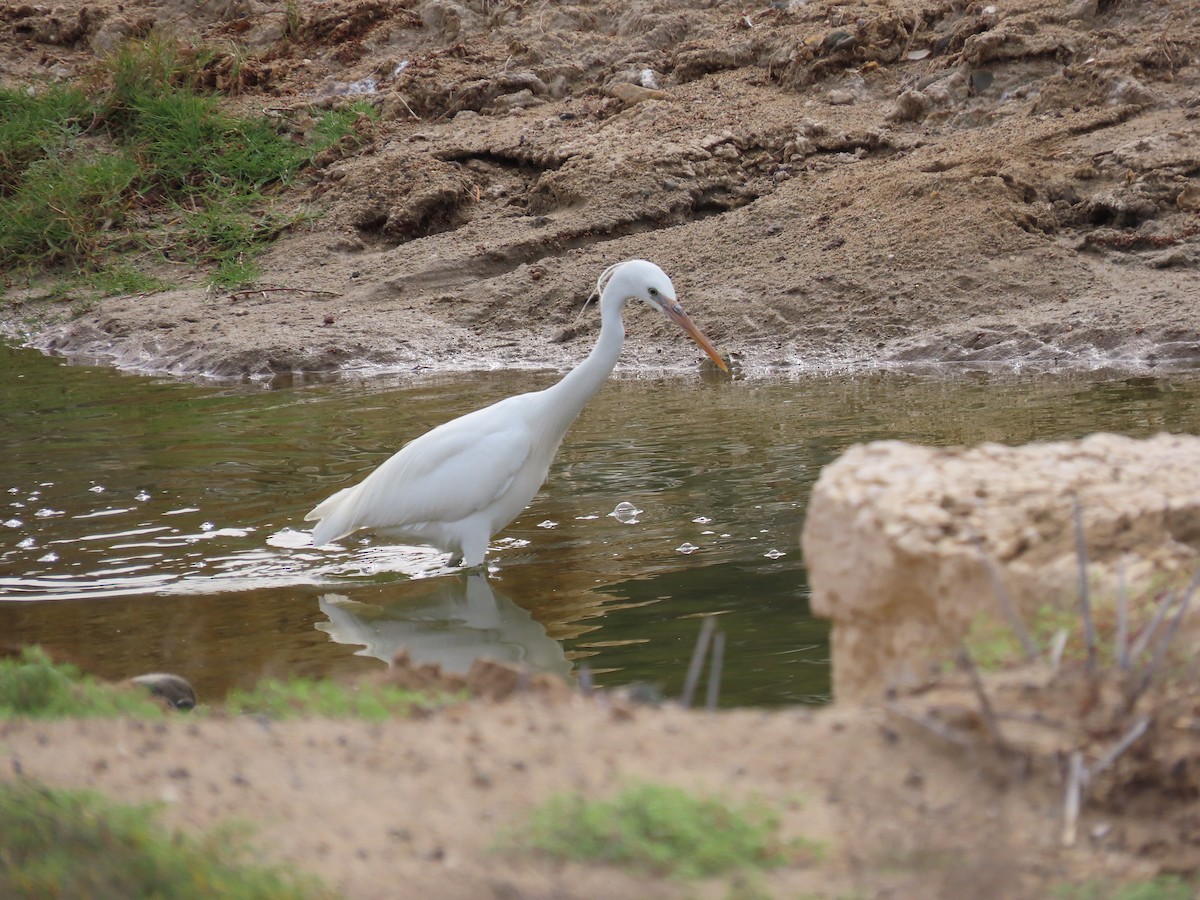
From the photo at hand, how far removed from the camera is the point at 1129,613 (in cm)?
306

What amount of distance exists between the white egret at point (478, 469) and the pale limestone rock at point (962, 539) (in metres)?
3.03

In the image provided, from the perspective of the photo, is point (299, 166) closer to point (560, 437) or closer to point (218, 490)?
point (218, 490)

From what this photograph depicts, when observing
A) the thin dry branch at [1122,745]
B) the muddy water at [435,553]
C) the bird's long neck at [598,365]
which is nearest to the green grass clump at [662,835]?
the thin dry branch at [1122,745]

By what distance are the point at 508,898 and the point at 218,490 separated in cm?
569

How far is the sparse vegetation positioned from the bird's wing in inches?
283

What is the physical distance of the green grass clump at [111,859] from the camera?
233 cm

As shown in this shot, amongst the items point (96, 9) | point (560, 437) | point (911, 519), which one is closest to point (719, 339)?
point (560, 437)

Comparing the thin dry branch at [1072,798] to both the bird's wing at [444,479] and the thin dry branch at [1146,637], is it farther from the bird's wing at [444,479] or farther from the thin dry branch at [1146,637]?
the bird's wing at [444,479]

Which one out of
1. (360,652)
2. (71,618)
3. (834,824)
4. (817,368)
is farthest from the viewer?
(817,368)

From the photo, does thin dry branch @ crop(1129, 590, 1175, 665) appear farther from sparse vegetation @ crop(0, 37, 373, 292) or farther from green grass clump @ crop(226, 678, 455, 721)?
sparse vegetation @ crop(0, 37, 373, 292)

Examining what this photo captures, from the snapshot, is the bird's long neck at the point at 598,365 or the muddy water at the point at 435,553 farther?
the bird's long neck at the point at 598,365

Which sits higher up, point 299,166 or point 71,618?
point 299,166

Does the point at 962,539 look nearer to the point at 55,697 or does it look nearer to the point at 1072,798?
the point at 1072,798

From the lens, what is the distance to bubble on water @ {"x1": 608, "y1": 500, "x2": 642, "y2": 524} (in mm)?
6676
